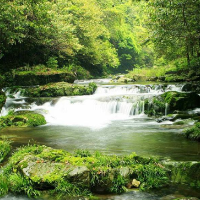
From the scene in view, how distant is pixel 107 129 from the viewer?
11.7 m

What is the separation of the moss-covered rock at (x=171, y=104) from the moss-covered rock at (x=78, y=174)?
9.73 m

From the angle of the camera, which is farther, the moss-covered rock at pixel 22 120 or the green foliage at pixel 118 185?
the moss-covered rock at pixel 22 120

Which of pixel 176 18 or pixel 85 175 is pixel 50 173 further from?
pixel 176 18

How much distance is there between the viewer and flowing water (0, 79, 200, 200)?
25.4 feet

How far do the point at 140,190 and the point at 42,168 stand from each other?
195 centimetres

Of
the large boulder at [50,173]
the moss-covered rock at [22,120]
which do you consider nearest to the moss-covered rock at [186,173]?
the large boulder at [50,173]

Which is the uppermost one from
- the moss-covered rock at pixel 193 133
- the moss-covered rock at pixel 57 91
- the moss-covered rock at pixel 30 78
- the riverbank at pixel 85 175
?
the moss-covered rock at pixel 30 78

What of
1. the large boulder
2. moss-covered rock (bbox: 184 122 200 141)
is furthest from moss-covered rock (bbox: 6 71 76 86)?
the large boulder

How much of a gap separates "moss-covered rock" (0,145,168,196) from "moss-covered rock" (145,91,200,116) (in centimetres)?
973

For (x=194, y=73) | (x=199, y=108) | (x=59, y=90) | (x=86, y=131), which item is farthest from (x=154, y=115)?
(x=194, y=73)

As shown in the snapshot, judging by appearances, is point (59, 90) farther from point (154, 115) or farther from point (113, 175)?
point (113, 175)

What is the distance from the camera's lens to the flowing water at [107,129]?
7737 millimetres

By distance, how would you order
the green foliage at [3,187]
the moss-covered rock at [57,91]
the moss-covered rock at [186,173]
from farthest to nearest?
the moss-covered rock at [57,91] → the moss-covered rock at [186,173] → the green foliage at [3,187]

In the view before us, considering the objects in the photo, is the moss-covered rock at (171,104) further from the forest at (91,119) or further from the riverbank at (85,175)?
the riverbank at (85,175)
